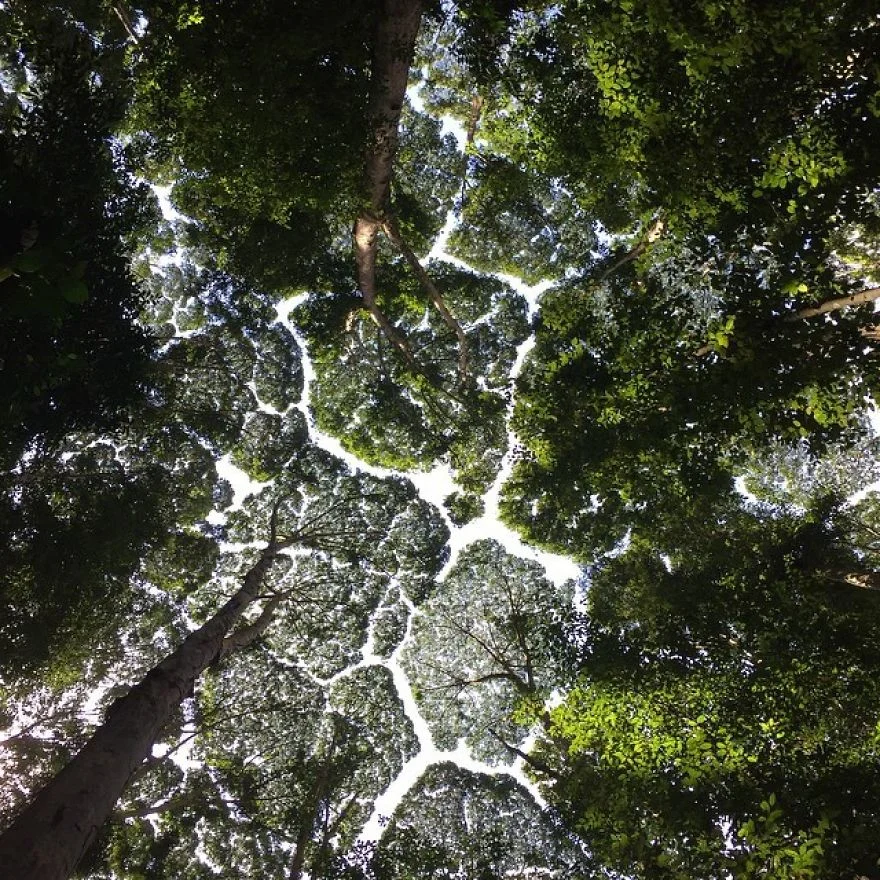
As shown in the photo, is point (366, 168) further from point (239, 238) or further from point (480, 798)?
point (480, 798)

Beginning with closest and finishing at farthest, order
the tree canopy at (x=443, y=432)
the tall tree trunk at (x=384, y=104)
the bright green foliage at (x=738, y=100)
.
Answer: the bright green foliage at (x=738, y=100) → the tree canopy at (x=443, y=432) → the tall tree trunk at (x=384, y=104)

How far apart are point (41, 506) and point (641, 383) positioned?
1184 centimetres

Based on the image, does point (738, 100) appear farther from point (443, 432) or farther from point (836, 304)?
point (443, 432)

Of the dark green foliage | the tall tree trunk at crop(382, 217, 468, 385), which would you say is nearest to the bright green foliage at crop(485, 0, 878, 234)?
the tall tree trunk at crop(382, 217, 468, 385)

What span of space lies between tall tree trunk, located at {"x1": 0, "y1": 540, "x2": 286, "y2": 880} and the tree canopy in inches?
1.6

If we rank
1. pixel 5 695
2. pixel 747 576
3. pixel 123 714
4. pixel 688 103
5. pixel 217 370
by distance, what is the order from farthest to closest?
1. pixel 217 370
2. pixel 5 695
3. pixel 747 576
4. pixel 688 103
5. pixel 123 714

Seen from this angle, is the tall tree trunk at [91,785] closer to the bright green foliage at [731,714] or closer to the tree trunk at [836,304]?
the bright green foliage at [731,714]

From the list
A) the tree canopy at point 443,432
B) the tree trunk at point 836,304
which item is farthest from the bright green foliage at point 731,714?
the tree trunk at point 836,304

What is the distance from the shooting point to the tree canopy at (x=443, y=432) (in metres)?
6.07

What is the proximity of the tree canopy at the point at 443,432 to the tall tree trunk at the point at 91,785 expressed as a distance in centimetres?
4

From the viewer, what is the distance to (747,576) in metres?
10.4

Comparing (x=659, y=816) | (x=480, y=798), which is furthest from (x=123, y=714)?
(x=480, y=798)

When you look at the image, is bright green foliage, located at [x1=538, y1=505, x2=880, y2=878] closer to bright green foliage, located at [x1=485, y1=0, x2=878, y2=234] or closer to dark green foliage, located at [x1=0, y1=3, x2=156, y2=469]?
bright green foliage, located at [x1=485, y1=0, x2=878, y2=234]

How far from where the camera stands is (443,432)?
49.1 ft
